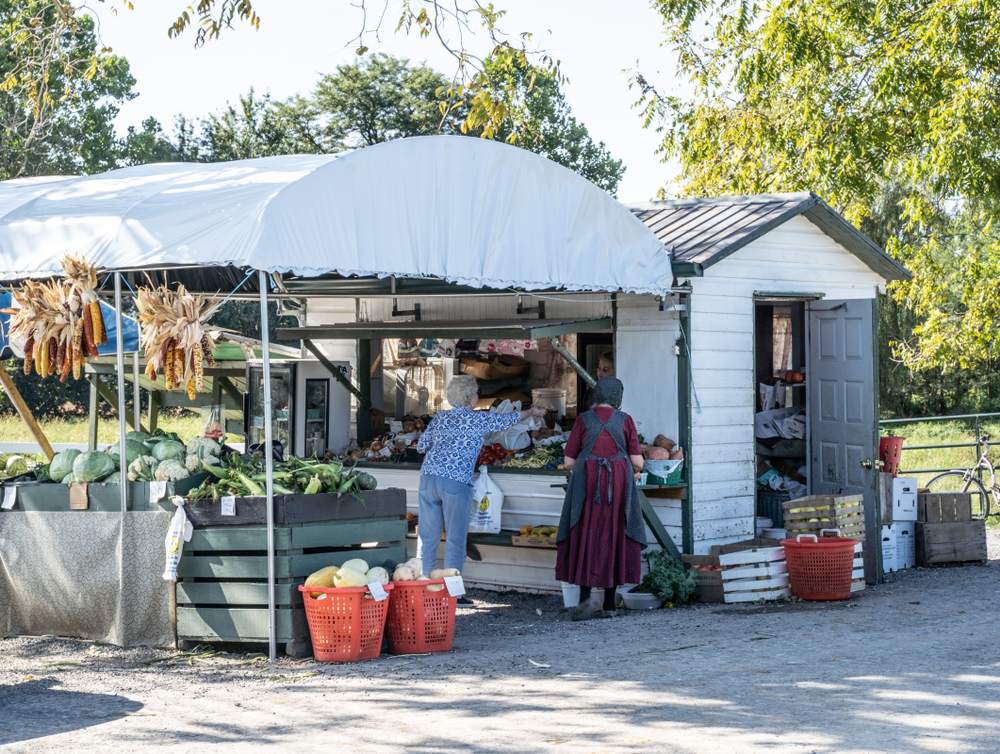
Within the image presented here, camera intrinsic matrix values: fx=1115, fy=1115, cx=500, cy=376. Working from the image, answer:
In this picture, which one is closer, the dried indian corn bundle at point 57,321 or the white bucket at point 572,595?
the dried indian corn bundle at point 57,321

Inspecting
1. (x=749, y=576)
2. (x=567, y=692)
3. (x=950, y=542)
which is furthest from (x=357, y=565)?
(x=950, y=542)

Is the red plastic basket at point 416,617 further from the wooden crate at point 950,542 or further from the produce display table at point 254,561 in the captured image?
the wooden crate at point 950,542

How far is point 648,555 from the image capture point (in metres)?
9.13

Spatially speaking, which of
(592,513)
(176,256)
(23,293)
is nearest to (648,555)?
(592,513)

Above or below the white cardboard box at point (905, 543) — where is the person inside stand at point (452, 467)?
above

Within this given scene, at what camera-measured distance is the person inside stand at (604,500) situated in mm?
8273

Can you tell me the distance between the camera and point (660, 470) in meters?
9.00

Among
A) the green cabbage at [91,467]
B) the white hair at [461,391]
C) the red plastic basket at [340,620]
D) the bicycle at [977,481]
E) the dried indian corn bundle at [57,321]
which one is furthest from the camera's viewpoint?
the bicycle at [977,481]

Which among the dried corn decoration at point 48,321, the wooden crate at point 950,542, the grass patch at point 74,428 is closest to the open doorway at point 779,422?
the wooden crate at point 950,542

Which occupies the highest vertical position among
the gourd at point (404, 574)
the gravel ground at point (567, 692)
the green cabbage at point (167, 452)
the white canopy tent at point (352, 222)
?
the white canopy tent at point (352, 222)

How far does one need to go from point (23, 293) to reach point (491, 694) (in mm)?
4006

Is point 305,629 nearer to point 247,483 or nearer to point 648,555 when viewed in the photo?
point 247,483

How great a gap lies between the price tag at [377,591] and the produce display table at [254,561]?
0.46 metres

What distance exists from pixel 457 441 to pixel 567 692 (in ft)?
9.25
